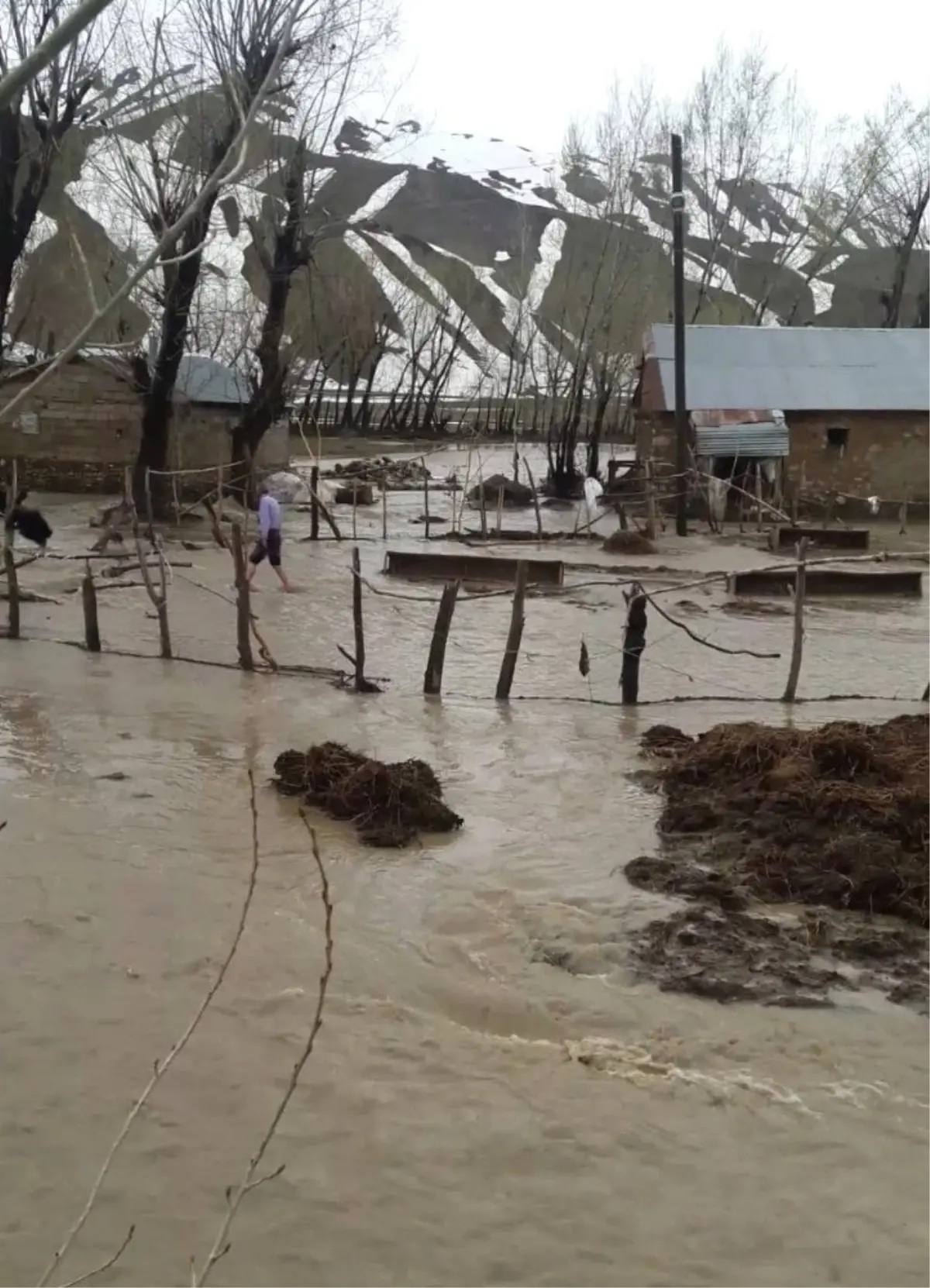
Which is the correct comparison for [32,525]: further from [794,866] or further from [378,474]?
[378,474]

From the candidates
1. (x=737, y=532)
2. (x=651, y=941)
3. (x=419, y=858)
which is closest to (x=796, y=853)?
(x=651, y=941)

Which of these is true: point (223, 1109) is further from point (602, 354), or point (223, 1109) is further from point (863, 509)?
point (602, 354)

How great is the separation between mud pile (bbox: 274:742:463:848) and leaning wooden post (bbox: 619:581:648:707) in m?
2.43

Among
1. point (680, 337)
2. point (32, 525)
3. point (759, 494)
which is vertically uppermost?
point (680, 337)

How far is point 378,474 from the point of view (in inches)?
1246

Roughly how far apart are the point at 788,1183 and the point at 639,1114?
53 centimetres

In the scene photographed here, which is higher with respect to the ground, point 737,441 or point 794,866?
point 737,441

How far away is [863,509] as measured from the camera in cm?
2403

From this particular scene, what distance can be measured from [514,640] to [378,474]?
23.5 metres

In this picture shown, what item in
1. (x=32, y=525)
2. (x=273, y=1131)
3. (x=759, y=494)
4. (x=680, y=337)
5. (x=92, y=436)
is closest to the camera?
(x=273, y=1131)

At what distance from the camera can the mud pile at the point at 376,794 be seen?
20.5 feet

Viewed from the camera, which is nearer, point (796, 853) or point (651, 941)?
point (651, 941)

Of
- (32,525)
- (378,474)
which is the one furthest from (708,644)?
(378,474)

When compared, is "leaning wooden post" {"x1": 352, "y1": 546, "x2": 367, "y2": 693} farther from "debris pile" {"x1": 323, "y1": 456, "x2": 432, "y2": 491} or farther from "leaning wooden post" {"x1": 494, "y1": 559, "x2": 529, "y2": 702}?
"debris pile" {"x1": 323, "y1": 456, "x2": 432, "y2": 491}
